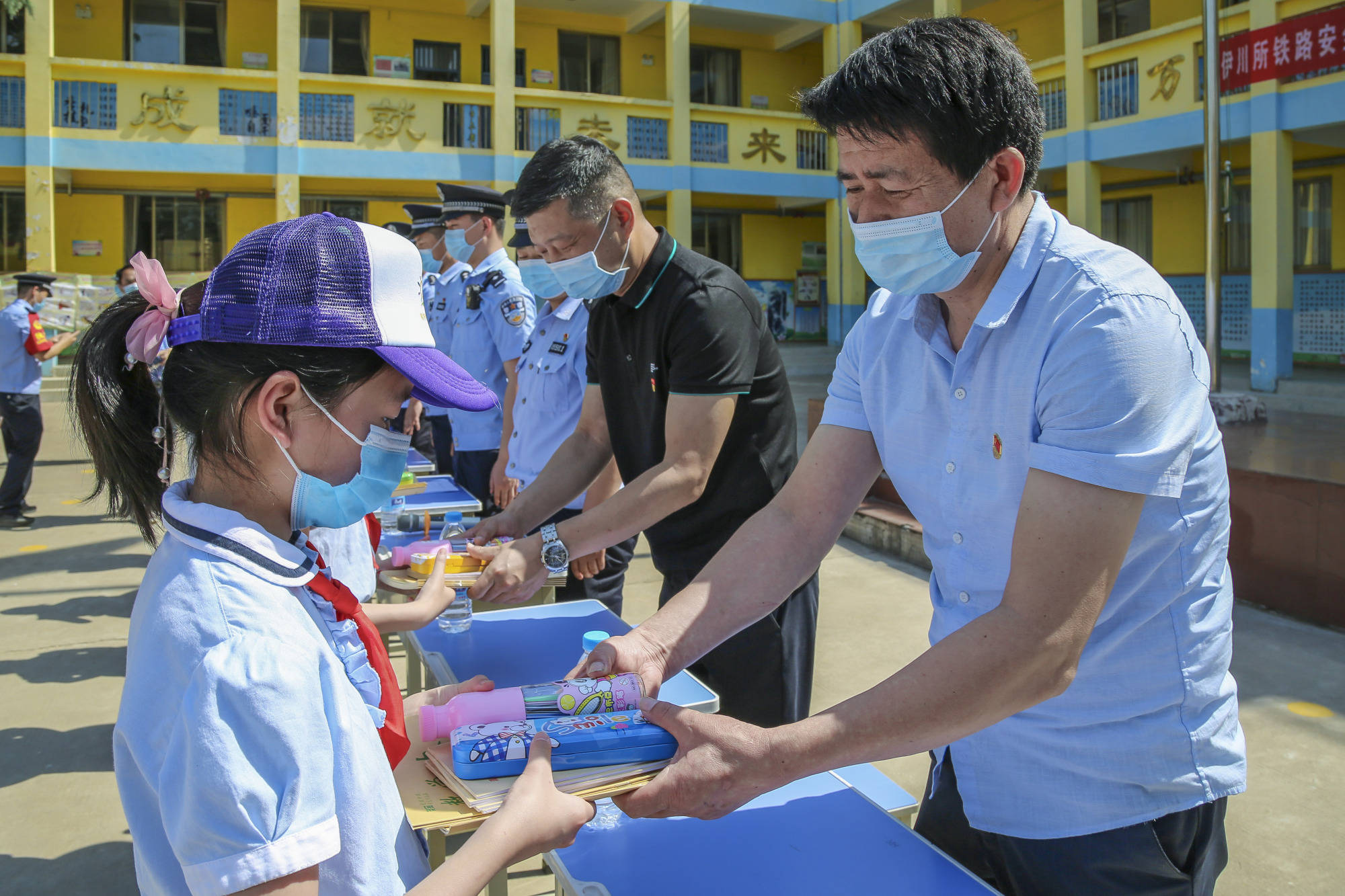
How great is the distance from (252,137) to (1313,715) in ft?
49.6

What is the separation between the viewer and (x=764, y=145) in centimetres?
1733

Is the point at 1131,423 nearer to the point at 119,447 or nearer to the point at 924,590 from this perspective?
the point at 119,447

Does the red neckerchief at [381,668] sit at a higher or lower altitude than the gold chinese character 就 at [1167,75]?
lower

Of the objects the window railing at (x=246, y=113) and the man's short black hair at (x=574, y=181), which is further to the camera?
the window railing at (x=246, y=113)

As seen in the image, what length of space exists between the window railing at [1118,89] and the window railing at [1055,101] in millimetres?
641

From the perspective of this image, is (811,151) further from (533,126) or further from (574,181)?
(574,181)

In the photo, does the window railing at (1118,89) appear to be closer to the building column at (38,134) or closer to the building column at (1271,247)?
the building column at (1271,247)

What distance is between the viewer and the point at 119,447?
1.25 m

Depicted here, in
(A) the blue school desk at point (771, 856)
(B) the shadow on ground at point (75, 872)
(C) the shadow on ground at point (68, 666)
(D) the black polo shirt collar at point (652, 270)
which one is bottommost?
(B) the shadow on ground at point (75, 872)

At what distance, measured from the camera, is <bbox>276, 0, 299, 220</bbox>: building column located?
14.5 meters

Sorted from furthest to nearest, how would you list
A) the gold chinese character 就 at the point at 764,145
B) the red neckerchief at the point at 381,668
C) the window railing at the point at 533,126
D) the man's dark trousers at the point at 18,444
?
the gold chinese character 就 at the point at 764,145 → the window railing at the point at 533,126 → the man's dark trousers at the point at 18,444 → the red neckerchief at the point at 381,668

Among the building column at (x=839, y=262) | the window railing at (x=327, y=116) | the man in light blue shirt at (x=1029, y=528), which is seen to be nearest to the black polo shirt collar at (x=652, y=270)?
the man in light blue shirt at (x=1029, y=528)

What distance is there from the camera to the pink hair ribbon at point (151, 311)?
1.17 metres

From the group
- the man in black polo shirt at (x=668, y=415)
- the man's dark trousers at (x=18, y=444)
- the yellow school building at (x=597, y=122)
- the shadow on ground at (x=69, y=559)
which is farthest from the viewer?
the yellow school building at (x=597, y=122)
